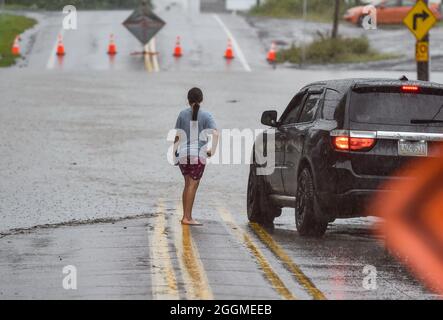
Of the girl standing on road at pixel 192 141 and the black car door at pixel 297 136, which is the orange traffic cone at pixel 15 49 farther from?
the black car door at pixel 297 136

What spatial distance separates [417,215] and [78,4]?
2168 inches

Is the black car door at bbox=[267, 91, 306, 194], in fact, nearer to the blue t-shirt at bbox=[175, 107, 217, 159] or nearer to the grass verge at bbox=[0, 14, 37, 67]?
the blue t-shirt at bbox=[175, 107, 217, 159]

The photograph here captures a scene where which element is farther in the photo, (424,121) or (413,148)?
(424,121)

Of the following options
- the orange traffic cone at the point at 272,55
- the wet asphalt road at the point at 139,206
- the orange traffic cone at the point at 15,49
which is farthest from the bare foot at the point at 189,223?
the orange traffic cone at the point at 15,49

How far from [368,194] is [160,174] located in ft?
31.9

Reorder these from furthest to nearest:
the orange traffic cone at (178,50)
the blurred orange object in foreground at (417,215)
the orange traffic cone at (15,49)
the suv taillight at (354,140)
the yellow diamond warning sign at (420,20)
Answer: the orange traffic cone at (178,50) < the orange traffic cone at (15,49) < the yellow diamond warning sign at (420,20) < the suv taillight at (354,140) < the blurred orange object in foreground at (417,215)

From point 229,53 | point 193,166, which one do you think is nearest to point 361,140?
point 193,166

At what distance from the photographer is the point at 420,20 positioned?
3003cm

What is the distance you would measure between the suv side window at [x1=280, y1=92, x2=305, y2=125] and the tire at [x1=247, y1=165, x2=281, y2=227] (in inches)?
34.6

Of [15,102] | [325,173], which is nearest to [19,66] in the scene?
[15,102]

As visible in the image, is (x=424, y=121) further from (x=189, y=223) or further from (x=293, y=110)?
(x=189, y=223)

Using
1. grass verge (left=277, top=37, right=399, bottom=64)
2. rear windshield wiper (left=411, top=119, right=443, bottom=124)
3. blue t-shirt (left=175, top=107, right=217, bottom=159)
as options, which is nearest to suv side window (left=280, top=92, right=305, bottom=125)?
blue t-shirt (left=175, top=107, right=217, bottom=159)

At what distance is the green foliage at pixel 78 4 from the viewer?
213 feet

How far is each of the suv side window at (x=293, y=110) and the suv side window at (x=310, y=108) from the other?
0.66ft
